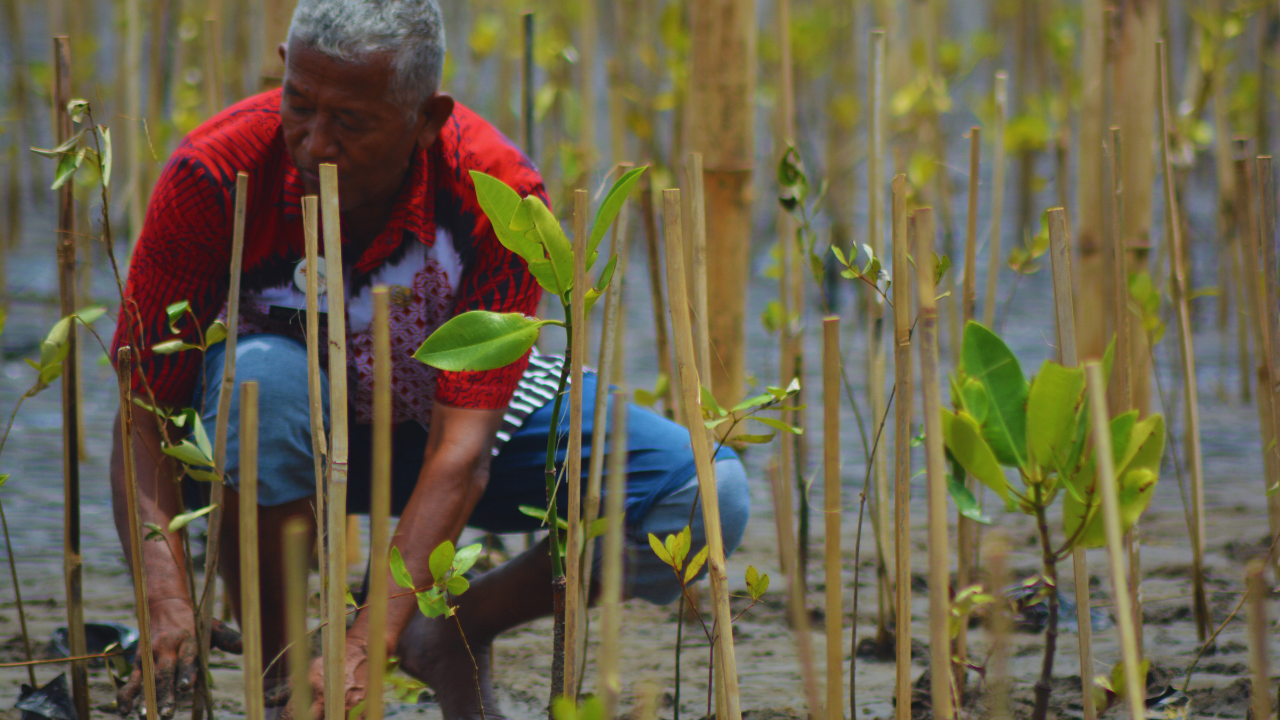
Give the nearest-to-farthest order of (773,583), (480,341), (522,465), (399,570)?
(480,341) < (399,570) < (522,465) < (773,583)

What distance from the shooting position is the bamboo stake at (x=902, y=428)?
774 mm

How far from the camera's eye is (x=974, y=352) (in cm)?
72

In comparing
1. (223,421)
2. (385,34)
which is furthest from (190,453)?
(385,34)

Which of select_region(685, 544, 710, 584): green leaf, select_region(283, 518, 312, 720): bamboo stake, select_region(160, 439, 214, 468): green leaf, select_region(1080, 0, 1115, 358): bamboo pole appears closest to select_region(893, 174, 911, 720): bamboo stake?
select_region(685, 544, 710, 584): green leaf

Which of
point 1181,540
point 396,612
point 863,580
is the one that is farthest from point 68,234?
point 1181,540

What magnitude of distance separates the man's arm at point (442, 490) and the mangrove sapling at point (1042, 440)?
49cm

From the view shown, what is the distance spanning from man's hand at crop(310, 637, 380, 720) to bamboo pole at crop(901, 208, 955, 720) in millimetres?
449

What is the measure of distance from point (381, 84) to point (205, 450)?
36cm

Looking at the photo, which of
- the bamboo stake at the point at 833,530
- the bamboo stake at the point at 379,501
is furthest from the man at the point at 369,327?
the bamboo stake at the point at 833,530

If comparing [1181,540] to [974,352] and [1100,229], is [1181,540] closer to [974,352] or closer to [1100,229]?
[1100,229]

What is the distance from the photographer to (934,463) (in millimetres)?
692

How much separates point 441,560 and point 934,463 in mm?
374

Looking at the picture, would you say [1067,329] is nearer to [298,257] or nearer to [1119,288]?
[1119,288]

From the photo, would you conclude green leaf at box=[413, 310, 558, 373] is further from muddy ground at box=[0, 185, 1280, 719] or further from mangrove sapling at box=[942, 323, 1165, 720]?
muddy ground at box=[0, 185, 1280, 719]
